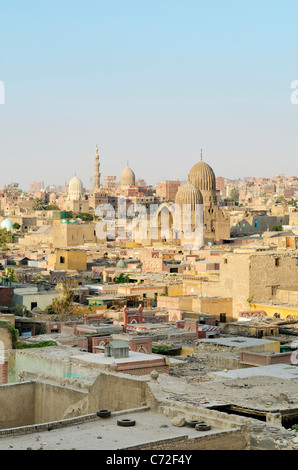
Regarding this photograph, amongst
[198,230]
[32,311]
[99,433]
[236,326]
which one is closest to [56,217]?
[198,230]

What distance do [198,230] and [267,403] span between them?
44.5 m

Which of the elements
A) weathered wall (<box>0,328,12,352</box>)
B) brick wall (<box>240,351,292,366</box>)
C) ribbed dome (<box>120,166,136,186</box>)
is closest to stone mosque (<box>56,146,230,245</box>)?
brick wall (<box>240,351,292,366</box>)

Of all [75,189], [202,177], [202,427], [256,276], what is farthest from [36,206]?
[202,427]

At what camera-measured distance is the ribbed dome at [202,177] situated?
198ft

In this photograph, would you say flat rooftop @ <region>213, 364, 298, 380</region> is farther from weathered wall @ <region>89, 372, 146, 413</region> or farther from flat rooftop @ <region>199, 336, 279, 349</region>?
weathered wall @ <region>89, 372, 146, 413</region>

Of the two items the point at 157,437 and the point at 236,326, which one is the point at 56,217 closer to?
the point at 236,326

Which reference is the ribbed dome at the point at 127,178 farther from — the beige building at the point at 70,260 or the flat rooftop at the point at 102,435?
the flat rooftop at the point at 102,435

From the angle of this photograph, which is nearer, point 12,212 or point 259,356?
point 259,356

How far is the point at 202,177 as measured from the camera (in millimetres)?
60750

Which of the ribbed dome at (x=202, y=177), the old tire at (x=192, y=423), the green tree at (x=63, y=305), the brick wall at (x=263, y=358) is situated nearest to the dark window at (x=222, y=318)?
the green tree at (x=63, y=305)

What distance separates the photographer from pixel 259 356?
1493 centimetres

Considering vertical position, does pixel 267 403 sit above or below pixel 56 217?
below

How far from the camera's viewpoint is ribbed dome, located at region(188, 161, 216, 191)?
60.4 m

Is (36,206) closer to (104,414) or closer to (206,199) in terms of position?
(206,199)
